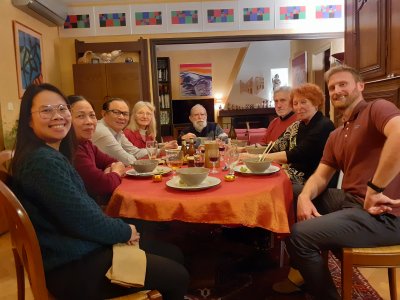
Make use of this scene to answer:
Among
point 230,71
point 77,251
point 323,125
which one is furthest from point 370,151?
point 230,71

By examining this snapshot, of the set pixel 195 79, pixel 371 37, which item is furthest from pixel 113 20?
pixel 195 79

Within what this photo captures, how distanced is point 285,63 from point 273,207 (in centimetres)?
803

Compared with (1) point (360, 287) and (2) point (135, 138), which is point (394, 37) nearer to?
(1) point (360, 287)

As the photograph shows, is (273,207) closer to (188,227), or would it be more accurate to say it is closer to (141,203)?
(141,203)

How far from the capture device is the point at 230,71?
8.80 metres

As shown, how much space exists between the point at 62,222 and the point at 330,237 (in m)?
1.03

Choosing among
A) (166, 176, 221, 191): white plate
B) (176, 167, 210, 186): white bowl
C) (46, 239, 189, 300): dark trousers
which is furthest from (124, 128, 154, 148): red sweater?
(46, 239, 189, 300): dark trousers

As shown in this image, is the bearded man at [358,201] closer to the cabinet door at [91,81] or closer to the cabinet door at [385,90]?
the cabinet door at [385,90]

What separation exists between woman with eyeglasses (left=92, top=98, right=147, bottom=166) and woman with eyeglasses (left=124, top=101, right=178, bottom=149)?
1.19 ft

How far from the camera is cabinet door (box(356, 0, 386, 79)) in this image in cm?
257

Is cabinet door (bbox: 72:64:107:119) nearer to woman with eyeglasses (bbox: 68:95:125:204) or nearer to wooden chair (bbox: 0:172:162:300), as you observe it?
woman with eyeglasses (bbox: 68:95:125:204)

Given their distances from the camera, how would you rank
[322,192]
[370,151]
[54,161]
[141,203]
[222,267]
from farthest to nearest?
[222,267]
[322,192]
[370,151]
[141,203]
[54,161]

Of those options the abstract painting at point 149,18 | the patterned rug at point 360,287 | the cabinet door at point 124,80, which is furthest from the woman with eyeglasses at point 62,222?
the abstract painting at point 149,18

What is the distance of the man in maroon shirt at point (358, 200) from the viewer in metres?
1.34
